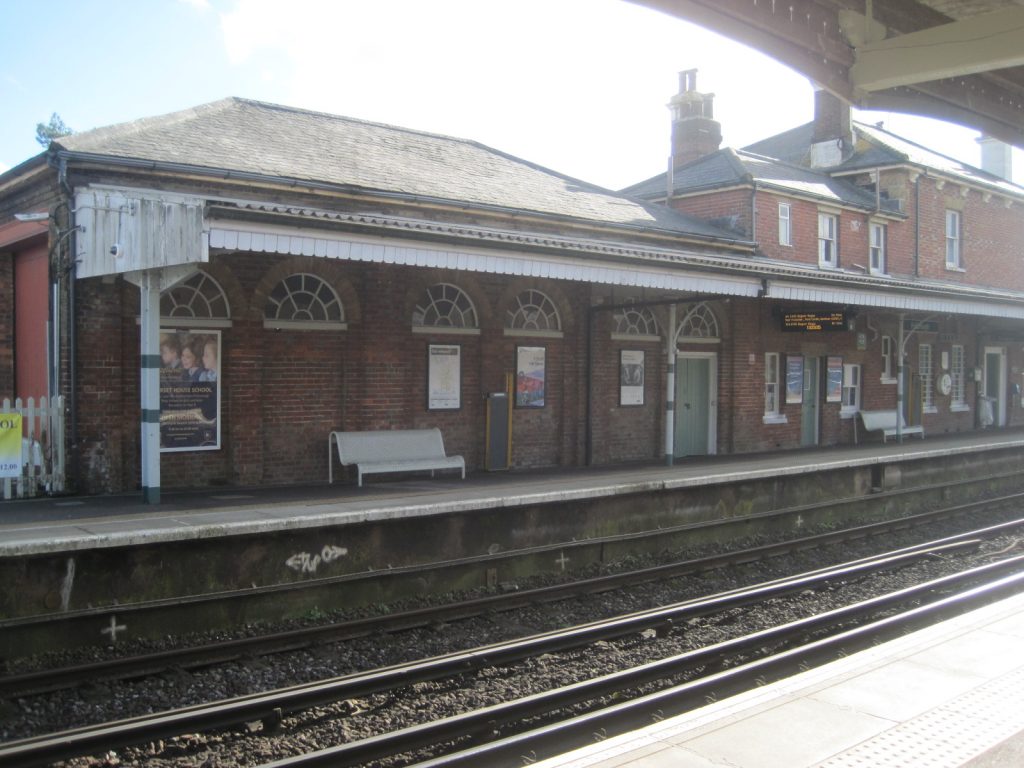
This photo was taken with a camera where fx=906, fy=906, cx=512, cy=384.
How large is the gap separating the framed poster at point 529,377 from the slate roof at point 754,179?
7.42 metres

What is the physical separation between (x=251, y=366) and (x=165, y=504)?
235 centimetres

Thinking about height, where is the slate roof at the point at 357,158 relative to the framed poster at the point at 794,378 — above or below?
above

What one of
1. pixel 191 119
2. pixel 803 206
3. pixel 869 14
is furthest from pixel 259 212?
pixel 803 206

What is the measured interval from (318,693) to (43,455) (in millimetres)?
5802

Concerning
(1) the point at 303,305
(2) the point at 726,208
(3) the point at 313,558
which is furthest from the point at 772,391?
(3) the point at 313,558

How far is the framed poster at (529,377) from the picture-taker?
14211mm

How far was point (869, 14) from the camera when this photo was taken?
8.14m

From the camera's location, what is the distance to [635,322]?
52.4 ft

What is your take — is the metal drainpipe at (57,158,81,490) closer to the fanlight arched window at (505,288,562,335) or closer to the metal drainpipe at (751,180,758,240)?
the fanlight arched window at (505,288,562,335)

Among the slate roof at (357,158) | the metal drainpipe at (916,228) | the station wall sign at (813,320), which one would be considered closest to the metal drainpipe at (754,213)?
the slate roof at (357,158)

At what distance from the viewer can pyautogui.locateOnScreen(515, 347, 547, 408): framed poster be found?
14.2 metres

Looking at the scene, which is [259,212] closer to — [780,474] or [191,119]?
[191,119]

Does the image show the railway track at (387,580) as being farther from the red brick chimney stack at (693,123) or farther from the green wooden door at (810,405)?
the red brick chimney stack at (693,123)

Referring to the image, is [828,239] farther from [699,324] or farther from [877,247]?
[699,324]
